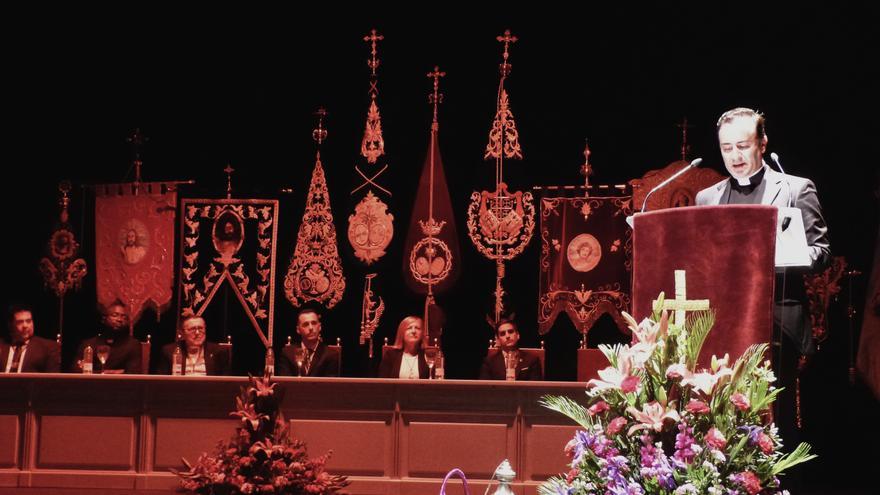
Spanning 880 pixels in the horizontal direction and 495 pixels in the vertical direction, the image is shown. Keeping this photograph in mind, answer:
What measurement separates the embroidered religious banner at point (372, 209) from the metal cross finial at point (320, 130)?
0.29 m

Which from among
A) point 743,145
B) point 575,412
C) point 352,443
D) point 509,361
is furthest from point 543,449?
point 575,412

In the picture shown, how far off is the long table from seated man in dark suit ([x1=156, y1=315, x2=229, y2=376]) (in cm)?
82

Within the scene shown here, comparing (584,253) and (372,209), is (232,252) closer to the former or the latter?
(372,209)

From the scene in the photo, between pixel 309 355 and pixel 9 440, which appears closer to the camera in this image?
pixel 9 440

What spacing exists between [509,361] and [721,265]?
12.8 ft

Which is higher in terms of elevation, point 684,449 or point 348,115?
point 348,115

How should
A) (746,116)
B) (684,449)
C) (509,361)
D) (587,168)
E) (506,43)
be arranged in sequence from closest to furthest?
(684,449)
(746,116)
(509,361)
(587,168)
(506,43)

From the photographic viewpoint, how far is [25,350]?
7.14m

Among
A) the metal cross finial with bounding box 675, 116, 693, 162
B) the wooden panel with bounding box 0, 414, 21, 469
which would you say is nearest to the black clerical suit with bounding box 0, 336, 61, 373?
the wooden panel with bounding box 0, 414, 21, 469

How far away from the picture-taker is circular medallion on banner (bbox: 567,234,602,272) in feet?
24.6

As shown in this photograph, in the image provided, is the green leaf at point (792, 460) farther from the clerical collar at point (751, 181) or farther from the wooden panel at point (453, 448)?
the wooden panel at point (453, 448)

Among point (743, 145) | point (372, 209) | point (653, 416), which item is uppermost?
point (372, 209)

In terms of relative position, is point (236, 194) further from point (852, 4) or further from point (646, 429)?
point (646, 429)

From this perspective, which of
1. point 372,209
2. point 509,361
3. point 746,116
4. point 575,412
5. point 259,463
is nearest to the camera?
point 575,412
